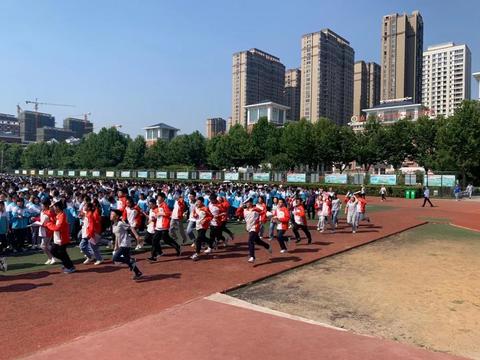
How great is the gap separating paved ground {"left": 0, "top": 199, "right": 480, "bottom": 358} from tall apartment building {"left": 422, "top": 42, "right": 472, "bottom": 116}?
13425 centimetres

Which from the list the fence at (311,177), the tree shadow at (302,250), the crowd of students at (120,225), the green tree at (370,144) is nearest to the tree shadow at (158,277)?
the crowd of students at (120,225)

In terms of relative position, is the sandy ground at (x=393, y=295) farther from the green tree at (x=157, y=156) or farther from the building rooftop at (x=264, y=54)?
the building rooftop at (x=264, y=54)

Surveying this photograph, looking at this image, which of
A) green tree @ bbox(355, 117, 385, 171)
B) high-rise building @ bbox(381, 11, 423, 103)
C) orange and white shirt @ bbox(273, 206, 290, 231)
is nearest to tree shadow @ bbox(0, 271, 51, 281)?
orange and white shirt @ bbox(273, 206, 290, 231)

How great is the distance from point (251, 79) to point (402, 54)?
47.8 meters

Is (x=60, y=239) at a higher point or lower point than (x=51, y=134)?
lower

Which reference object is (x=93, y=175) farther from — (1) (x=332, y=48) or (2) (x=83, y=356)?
(1) (x=332, y=48)

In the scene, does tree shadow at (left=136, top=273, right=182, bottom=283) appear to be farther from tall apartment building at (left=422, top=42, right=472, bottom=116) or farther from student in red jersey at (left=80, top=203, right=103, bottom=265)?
tall apartment building at (left=422, top=42, right=472, bottom=116)

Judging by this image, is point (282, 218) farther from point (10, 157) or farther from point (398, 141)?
point (10, 157)

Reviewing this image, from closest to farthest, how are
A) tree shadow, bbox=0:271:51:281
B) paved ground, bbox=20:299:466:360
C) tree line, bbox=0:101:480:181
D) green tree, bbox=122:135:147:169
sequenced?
paved ground, bbox=20:299:466:360
tree shadow, bbox=0:271:51:281
tree line, bbox=0:101:480:181
green tree, bbox=122:135:147:169

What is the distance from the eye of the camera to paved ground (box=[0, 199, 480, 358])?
6000mm

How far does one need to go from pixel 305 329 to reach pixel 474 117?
43967mm

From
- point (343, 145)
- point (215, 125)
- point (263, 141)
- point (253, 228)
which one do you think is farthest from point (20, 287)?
point (215, 125)

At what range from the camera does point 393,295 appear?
8484mm

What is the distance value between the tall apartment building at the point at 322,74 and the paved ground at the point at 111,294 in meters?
113
